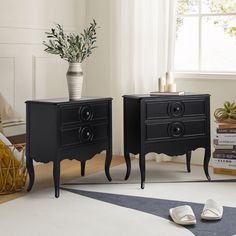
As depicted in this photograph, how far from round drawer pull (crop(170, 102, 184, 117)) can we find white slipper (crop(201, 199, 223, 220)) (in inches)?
36.4

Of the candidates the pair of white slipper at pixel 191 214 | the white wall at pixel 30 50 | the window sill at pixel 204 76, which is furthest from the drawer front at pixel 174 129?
the white wall at pixel 30 50

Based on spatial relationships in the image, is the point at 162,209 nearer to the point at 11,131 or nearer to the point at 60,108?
the point at 60,108

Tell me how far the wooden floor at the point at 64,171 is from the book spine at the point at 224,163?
876 millimetres

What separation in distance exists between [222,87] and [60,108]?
1.63m

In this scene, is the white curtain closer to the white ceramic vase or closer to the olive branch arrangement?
the olive branch arrangement

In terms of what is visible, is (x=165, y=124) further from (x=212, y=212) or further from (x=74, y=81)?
(x=212, y=212)

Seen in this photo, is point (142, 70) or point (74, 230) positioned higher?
point (142, 70)

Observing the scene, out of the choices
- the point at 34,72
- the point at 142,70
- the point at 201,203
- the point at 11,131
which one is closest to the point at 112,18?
the point at 142,70

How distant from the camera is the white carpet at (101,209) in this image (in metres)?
2.76

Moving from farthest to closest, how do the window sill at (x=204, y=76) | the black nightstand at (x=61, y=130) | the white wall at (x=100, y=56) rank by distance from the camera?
the white wall at (x=100, y=56) < the window sill at (x=204, y=76) < the black nightstand at (x=61, y=130)

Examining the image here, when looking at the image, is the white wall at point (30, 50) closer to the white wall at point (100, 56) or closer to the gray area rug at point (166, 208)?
the white wall at point (100, 56)

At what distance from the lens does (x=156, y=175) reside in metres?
4.11

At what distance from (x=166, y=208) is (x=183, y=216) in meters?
0.31

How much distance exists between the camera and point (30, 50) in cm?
442
